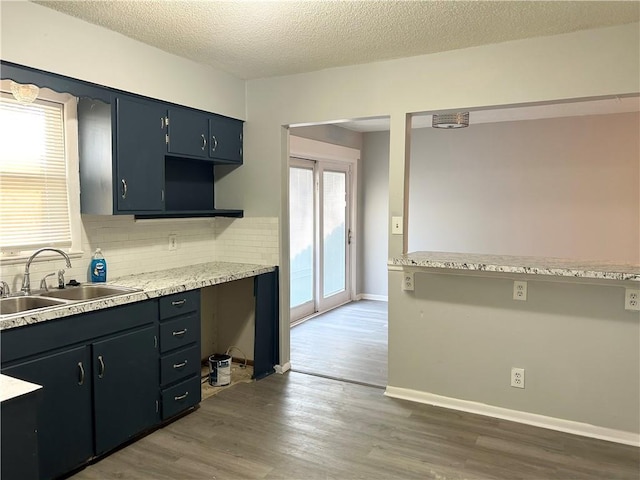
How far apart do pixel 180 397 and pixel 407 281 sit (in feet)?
5.59

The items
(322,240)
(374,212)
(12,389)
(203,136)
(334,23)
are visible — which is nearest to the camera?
(12,389)

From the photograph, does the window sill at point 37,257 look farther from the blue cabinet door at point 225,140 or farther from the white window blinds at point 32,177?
the blue cabinet door at point 225,140

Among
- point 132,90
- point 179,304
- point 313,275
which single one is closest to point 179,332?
point 179,304

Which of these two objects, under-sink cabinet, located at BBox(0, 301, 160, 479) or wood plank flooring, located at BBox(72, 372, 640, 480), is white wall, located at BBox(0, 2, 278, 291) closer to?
under-sink cabinet, located at BBox(0, 301, 160, 479)

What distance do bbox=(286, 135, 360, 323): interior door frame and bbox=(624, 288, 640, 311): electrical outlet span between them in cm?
328

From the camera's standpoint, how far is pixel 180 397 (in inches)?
124

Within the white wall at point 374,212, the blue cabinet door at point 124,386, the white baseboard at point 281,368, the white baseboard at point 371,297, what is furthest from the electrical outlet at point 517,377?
the white baseboard at point 371,297

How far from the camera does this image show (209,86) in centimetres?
371

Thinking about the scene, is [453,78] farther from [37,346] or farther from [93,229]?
[37,346]

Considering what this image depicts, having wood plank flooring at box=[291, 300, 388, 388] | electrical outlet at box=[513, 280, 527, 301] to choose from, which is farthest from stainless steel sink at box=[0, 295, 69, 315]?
electrical outlet at box=[513, 280, 527, 301]

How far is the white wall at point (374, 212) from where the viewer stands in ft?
22.3

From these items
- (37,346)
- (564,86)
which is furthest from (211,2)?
(564,86)

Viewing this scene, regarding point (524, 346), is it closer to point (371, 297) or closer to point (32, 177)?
point (32, 177)

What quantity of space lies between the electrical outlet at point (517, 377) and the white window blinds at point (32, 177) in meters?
2.97
